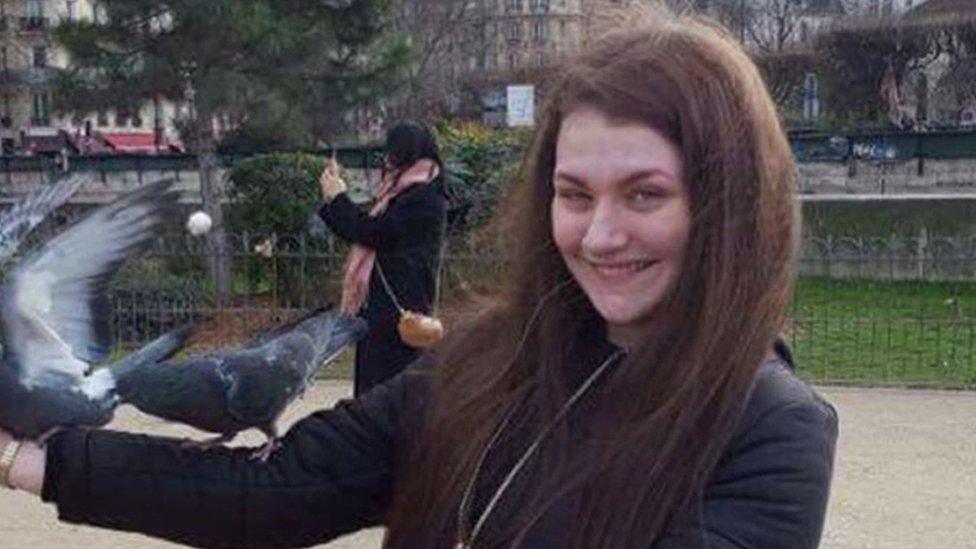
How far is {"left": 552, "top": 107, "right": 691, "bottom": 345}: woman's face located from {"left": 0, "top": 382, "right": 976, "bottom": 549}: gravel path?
3.05m

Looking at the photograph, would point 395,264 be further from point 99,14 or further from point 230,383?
point 99,14

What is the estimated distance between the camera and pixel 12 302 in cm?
180

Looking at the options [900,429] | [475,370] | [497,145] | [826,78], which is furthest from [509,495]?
[826,78]

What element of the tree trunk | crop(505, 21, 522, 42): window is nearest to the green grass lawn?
the tree trunk

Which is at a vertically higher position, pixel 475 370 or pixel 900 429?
pixel 475 370

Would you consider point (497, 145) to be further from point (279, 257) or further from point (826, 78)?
point (826, 78)

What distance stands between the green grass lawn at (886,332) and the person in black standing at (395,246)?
159 inches

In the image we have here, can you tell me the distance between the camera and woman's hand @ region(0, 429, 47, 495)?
169 centimetres

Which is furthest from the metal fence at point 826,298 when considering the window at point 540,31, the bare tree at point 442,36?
the bare tree at point 442,36

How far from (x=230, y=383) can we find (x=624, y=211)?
0.75 m

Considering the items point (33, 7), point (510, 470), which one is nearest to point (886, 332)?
point (510, 470)

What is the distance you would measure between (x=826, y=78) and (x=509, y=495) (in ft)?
109

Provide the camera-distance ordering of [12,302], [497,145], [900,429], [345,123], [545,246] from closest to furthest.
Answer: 1. [545,246]
2. [12,302]
3. [900,429]
4. [497,145]
5. [345,123]

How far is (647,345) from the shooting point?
58.1 inches
